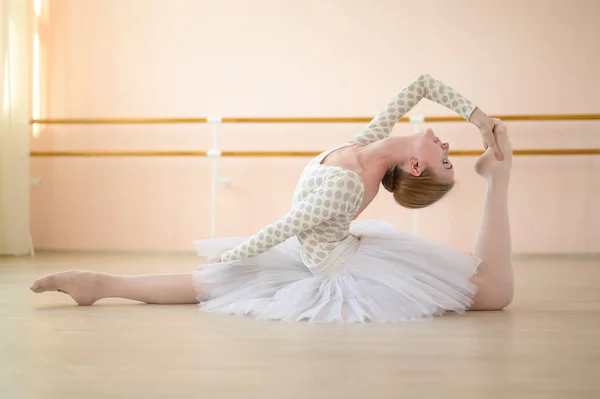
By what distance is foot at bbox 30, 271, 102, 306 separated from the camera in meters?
1.90

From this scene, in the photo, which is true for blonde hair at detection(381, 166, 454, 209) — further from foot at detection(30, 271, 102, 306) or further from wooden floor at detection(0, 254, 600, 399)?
foot at detection(30, 271, 102, 306)

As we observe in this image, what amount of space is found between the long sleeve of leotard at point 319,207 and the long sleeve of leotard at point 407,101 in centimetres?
26

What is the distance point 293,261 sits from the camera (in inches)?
77.5

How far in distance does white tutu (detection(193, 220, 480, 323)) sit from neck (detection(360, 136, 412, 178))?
0.64 ft

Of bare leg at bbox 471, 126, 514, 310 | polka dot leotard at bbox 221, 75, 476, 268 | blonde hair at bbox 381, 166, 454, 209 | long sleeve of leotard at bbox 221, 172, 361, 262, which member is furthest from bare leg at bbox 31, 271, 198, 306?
bare leg at bbox 471, 126, 514, 310

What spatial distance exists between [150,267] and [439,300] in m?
1.73

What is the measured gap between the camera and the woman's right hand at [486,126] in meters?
1.88

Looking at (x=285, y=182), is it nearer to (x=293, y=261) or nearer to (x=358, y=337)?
(x=293, y=261)

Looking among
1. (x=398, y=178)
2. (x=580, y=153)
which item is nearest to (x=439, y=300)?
(x=398, y=178)

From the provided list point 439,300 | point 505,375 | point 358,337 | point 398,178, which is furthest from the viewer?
point 398,178

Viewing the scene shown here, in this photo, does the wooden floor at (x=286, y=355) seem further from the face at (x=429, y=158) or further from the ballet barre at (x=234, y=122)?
the ballet barre at (x=234, y=122)

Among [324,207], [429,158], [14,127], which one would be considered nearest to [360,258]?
[324,207]

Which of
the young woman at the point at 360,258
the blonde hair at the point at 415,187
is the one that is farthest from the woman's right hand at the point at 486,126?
the blonde hair at the point at 415,187

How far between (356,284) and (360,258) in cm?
10
